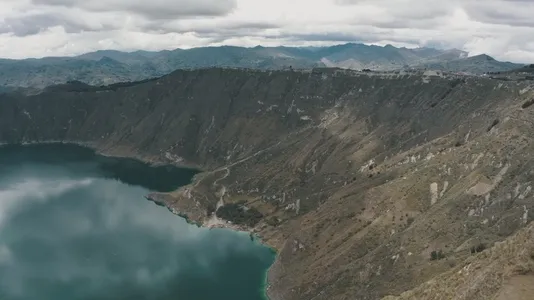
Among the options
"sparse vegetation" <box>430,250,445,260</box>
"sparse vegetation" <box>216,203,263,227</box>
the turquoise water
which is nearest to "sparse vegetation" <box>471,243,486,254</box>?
"sparse vegetation" <box>430,250,445,260</box>

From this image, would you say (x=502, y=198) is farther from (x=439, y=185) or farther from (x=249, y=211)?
(x=249, y=211)

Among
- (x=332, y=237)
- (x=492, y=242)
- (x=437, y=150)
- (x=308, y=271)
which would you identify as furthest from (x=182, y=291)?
(x=437, y=150)

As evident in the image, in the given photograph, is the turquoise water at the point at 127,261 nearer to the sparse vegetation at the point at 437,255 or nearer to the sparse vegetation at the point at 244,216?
the sparse vegetation at the point at 244,216

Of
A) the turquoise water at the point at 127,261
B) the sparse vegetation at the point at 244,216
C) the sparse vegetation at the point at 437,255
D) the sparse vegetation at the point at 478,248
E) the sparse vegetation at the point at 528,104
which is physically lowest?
the turquoise water at the point at 127,261

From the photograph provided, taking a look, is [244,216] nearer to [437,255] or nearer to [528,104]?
[437,255]

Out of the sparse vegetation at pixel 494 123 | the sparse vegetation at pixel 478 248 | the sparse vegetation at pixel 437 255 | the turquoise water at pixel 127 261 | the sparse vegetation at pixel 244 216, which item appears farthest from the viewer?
the sparse vegetation at pixel 244 216

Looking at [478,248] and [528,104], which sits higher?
[528,104]

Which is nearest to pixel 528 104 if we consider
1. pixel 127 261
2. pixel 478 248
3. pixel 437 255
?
pixel 437 255

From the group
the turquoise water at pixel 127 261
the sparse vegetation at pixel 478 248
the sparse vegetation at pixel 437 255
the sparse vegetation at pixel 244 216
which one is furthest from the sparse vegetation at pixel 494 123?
the sparse vegetation at pixel 244 216

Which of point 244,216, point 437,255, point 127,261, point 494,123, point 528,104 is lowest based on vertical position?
point 127,261

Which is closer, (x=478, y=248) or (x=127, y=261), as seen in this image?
(x=478, y=248)

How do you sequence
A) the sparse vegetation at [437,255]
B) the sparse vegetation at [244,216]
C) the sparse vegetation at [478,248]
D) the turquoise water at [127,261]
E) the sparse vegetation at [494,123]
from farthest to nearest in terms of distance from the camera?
1. the sparse vegetation at [244,216]
2. the sparse vegetation at [494,123]
3. the turquoise water at [127,261]
4. the sparse vegetation at [437,255]
5. the sparse vegetation at [478,248]
